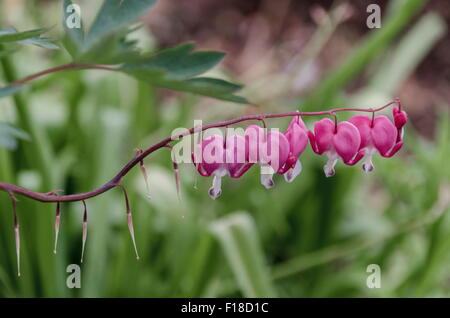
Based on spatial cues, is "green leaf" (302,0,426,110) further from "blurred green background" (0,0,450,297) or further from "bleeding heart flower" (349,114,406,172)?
"bleeding heart flower" (349,114,406,172)

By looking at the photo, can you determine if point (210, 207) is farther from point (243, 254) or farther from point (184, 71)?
point (184, 71)

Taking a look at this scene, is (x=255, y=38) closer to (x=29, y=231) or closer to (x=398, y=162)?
(x=398, y=162)

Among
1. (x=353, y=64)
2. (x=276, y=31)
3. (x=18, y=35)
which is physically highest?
(x=276, y=31)

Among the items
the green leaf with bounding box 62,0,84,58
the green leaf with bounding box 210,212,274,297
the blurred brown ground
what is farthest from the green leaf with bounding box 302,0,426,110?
the blurred brown ground

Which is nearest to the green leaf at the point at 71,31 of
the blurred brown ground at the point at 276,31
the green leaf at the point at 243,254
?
the green leaf at the point at 243,254

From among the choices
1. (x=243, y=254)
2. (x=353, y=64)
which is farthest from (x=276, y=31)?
(x=243, y=254)
